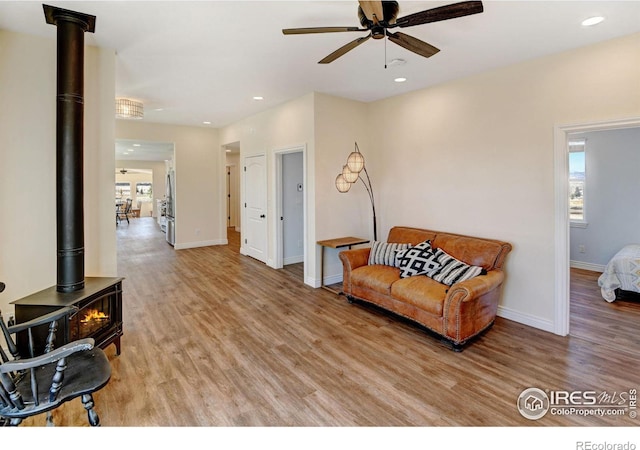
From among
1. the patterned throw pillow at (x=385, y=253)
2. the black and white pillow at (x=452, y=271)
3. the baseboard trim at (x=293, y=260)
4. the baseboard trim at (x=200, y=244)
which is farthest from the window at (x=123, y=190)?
the black and white pillow at (x=452, y=271)

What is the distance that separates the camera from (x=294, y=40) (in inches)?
117

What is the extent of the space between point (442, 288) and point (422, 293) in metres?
0.21

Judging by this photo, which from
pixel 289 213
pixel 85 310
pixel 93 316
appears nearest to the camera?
pixel 85 310

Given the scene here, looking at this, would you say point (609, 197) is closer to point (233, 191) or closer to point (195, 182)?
point (195, 182)

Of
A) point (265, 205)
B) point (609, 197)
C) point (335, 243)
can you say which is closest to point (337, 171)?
point (335, 243)

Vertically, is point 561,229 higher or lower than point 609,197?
lower

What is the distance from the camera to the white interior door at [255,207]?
607 centimetres

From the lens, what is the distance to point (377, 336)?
322cm

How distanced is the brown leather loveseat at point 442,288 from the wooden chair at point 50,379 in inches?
101

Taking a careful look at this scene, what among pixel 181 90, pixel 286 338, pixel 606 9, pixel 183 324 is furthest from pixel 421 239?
pixel 181 90

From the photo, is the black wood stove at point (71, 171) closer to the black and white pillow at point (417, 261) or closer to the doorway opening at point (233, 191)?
the black and white pillow at point (417, 261)

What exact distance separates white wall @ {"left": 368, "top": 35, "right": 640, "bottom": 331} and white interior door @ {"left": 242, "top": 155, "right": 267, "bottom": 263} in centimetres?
270

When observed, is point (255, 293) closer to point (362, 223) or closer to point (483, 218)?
point (362, 223)

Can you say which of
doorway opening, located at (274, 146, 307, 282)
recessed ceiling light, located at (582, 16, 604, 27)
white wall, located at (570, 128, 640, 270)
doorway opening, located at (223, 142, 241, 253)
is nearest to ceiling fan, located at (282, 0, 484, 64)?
recessed ceiling light, located at (582, 16, 604, 27)
